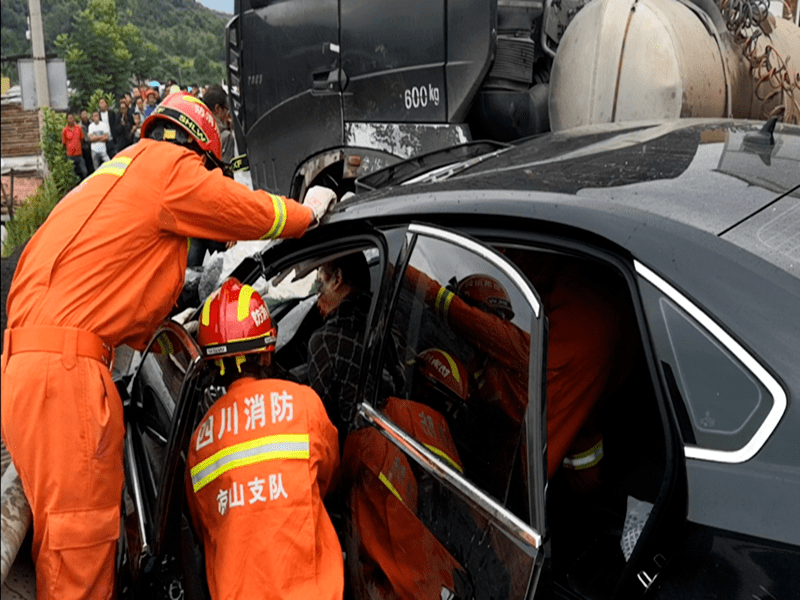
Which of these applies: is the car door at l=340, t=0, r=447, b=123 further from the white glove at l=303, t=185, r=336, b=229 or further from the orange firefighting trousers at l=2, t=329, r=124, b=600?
the orange firefighting trousers at l=2, t=329, r=124, b=600

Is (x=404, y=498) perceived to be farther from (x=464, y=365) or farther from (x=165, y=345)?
(x=165, y=345)

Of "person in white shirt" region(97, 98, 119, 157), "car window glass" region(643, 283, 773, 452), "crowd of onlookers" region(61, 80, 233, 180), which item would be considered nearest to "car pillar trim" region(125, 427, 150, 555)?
"car window glass" region(643, 283, 773, 452)

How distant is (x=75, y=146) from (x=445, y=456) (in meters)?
13.3

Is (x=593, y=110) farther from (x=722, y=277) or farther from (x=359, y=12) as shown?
(x=722, y=277)

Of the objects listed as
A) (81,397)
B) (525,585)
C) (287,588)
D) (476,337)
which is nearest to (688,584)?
(525,585)

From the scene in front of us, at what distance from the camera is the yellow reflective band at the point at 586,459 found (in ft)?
7.36

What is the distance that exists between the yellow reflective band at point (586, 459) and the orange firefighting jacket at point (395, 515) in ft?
1.90

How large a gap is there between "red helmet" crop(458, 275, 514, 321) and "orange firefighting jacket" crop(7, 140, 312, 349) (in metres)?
0.92

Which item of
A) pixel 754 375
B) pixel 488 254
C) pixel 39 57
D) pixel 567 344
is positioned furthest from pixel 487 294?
pixel 39 57

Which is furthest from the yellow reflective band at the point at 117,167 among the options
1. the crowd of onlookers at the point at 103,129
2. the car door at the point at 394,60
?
the crowd of onlookers at the point at 103,129

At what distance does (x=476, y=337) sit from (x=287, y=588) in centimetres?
71

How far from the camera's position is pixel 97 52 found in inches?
510

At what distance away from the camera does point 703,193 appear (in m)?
1.56

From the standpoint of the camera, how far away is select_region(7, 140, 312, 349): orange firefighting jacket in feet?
8.19
